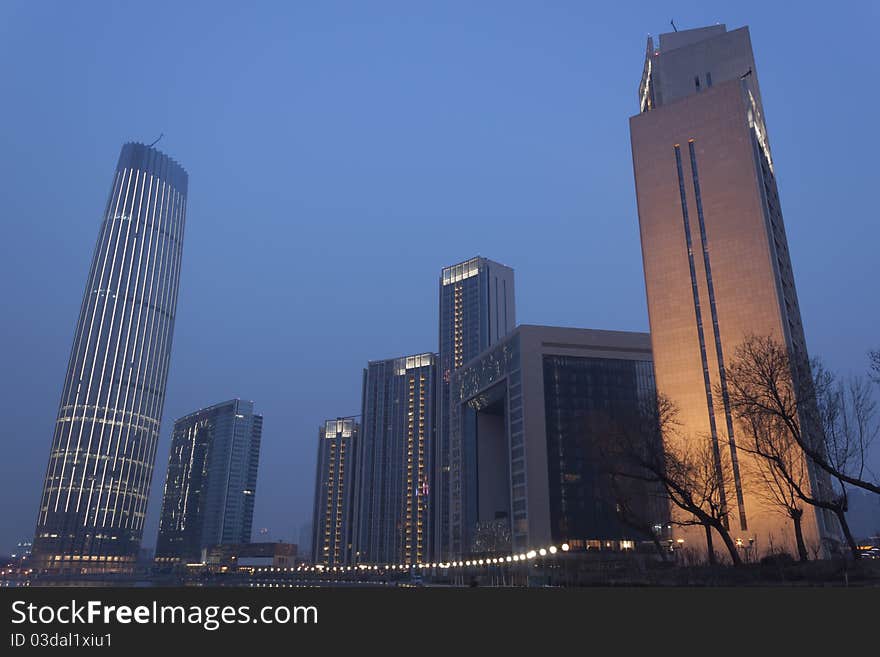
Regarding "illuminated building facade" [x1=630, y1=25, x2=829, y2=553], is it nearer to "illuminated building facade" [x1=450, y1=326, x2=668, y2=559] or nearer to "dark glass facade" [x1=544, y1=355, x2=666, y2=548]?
"dark glass facade" [x1=544, y1=355, x2=666, y2=548]

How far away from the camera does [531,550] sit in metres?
119

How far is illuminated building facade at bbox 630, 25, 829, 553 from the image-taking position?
279 feet

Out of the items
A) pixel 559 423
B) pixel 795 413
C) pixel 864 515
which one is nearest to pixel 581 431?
pixel 559 423

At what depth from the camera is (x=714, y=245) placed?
9156cm

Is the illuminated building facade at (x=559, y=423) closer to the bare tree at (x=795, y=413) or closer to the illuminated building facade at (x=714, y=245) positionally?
the illuminated building facade at (x=714, y=245)

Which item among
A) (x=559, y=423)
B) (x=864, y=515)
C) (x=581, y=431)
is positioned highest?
(x=559, y=423)

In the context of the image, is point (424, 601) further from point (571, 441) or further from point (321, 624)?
point (571, 441)

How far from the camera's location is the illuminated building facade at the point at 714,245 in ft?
279

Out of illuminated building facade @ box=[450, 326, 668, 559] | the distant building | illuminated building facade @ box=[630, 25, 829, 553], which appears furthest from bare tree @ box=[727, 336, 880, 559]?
the distant building

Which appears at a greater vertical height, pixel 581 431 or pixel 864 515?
pixel 581 431

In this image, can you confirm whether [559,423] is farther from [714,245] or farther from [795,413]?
[795,413]

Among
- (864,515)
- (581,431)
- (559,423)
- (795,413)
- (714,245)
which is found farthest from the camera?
(864,515)

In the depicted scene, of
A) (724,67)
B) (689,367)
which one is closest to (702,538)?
(689,367)

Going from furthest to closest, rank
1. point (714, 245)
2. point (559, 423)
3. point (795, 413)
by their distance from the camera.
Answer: point (559, 423) < point (714, 245) < point (795, 413)
